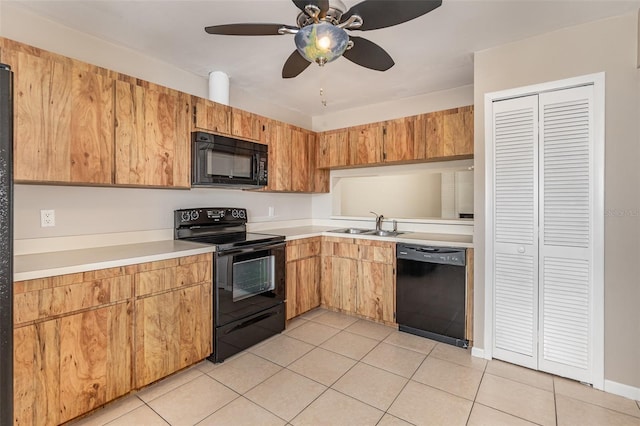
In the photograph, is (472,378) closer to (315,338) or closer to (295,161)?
(315,338)

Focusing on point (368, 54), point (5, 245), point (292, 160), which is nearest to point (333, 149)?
point (292, 160)

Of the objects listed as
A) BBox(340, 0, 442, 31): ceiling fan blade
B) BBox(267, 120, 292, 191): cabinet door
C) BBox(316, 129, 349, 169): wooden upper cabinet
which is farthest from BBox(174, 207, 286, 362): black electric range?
BBox(340, 0, 442, 31): ceiling fan blade

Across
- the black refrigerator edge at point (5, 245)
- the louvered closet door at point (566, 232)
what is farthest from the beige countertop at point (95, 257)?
the louvered closet door at point (566, 232)

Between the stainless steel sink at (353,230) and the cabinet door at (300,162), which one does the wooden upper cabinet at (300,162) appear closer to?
the cabinet door at (300,162)

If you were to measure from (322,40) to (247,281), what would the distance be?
196 cm

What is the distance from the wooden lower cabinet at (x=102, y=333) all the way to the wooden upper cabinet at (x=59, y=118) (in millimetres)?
680

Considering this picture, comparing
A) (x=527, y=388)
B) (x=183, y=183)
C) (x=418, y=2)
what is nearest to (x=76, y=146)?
(x=183, y=183)

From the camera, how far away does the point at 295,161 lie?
367 cm

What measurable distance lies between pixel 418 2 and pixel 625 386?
8.87ft

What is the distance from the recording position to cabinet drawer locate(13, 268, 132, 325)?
1.53 meters

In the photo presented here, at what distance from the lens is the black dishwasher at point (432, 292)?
270 cm

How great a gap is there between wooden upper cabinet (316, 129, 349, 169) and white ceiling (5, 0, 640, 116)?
0.69m

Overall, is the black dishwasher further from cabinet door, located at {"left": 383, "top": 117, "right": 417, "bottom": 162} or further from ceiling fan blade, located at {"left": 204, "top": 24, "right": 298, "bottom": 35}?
ceiling fan blade, located at {"left": 204, "top": 24, "right": 298, "bottom": 35}

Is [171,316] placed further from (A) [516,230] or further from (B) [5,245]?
(A) [516,230]
